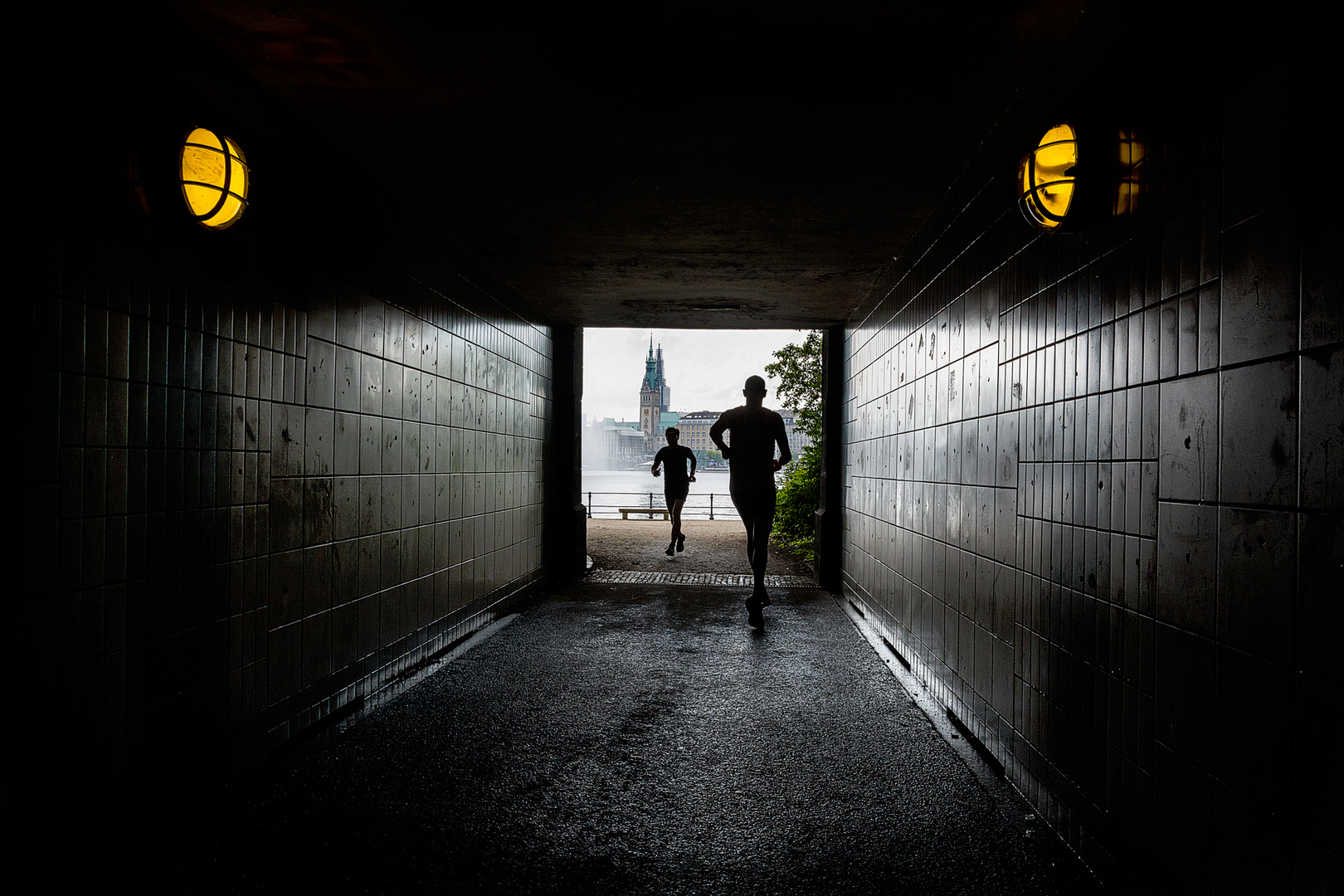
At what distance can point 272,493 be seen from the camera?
123 inches

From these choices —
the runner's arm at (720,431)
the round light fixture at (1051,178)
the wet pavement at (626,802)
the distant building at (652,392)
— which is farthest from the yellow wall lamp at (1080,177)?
the distant building at (652,392)

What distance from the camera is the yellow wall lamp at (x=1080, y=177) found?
83.9 inches

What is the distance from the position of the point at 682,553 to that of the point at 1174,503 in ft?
27.7

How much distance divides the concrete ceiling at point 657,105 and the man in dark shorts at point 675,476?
538 centimetres

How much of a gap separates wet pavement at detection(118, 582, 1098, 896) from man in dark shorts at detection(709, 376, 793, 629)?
1527 mm

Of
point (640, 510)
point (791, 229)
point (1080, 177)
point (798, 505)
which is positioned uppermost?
point (791, 229)

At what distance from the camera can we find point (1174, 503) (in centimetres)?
187

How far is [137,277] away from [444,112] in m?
1.38

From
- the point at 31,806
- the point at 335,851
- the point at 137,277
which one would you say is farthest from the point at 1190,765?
the point at 137,277

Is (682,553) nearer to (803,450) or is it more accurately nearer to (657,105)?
(803,450)

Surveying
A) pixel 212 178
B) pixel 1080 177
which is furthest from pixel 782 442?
pixel 212 178

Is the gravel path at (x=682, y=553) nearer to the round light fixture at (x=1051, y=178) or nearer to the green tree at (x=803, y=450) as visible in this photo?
the green tree at (x=803, y=450)

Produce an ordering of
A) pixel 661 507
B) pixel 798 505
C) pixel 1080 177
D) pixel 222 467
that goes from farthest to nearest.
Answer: pixel 661 507 < pixel 798 505 < pixel 222 467 < pixel 1080 177

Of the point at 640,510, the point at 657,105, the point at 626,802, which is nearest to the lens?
the point at 626,802
